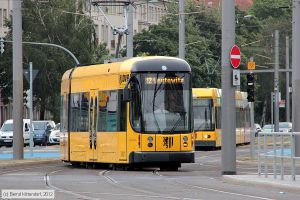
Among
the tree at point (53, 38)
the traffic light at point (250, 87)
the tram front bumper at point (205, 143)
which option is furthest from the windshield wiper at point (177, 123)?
the tree at point (53, 38)

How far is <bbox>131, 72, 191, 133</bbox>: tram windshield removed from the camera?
1346 inches

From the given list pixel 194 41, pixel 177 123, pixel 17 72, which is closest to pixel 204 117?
pixel 17 72

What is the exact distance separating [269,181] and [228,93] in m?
4.27

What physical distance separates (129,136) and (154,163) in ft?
3.88

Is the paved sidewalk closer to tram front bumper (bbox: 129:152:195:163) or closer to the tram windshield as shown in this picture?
tram front bumper (bbox: 129:152:195:163)

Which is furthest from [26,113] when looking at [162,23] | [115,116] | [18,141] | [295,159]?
[295,159]

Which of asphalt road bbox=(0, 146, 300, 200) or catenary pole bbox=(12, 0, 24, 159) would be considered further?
catenary pole bbox=(12, 0, 24, 159)

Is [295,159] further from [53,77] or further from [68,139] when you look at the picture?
[53,77]

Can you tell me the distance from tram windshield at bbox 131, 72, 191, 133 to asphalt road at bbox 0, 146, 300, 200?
1.35 meters

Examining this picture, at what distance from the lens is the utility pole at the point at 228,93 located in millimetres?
30422

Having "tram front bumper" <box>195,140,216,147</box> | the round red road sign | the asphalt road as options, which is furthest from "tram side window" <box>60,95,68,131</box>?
"tram front bumper" <box>195,140,216,147</box>

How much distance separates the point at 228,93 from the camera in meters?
30.7

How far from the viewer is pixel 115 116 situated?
35.1 metres

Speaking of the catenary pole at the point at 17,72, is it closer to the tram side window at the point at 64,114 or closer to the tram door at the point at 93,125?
the tram side window at the point at 64,114
